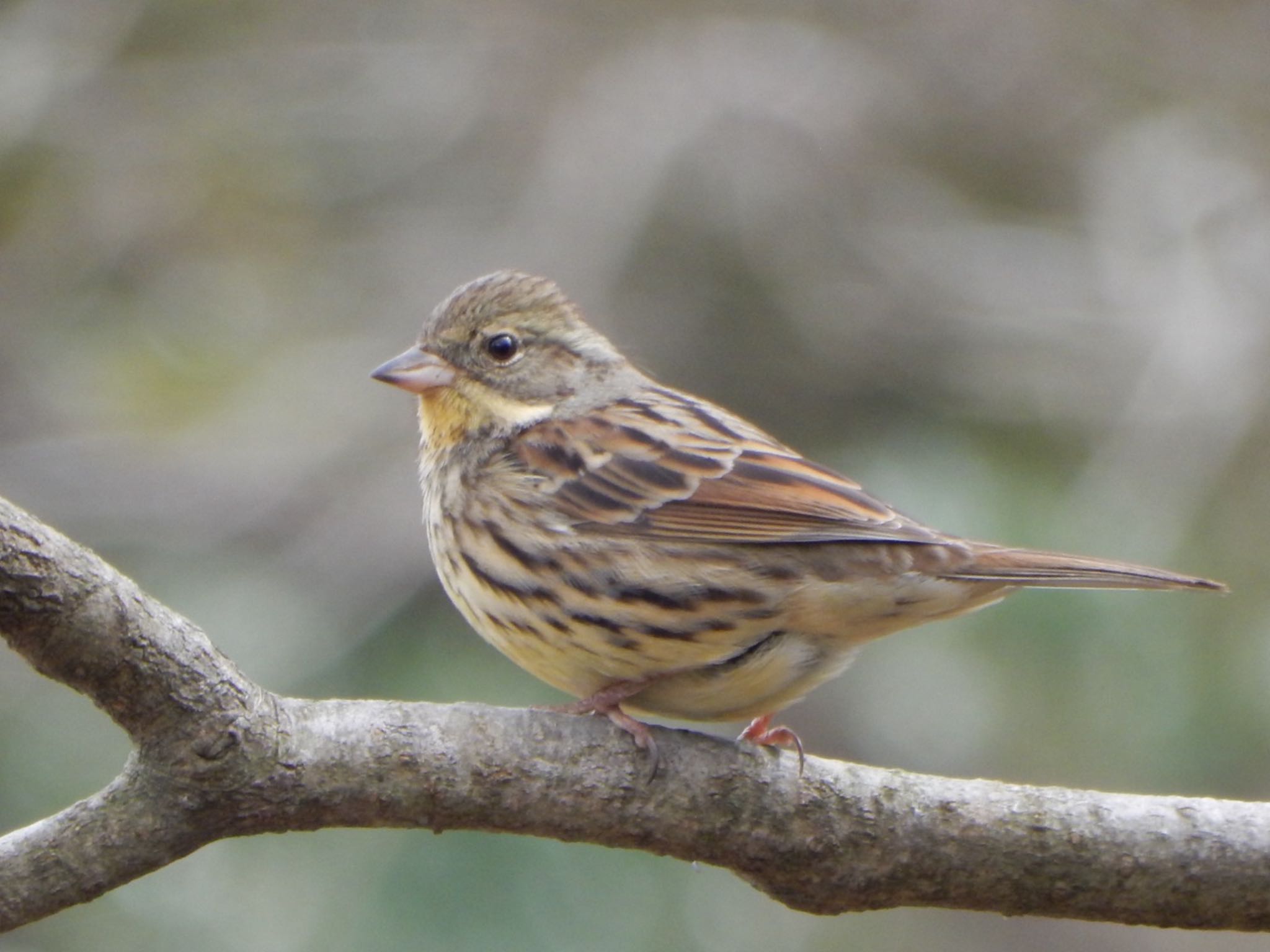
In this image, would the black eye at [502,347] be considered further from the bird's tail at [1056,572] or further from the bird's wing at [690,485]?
the bird's tail at [1056,572]

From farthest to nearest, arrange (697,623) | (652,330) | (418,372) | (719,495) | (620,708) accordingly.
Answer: (652,330)
(418,372)
(719,495)
(697,623)
(620,708)

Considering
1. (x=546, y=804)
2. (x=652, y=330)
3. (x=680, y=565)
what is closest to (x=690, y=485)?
(x=680, y=565)

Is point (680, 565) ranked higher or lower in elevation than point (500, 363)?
lower

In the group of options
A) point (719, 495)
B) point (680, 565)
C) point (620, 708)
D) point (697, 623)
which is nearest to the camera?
point (620, 708)

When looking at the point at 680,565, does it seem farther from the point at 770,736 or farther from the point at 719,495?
the point at 770,736

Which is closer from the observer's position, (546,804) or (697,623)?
(546,804)

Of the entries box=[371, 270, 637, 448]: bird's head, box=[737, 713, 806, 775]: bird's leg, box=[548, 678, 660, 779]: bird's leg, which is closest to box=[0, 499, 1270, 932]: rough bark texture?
box=[548, 678, 660, 779]: bird's leg

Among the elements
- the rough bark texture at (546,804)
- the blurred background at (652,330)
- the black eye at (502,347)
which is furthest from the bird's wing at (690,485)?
the blurred background at (652,330)

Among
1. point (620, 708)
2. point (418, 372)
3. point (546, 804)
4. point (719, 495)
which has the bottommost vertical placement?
point (546, 804)

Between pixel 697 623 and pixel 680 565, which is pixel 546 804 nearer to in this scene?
pixel 697 623
